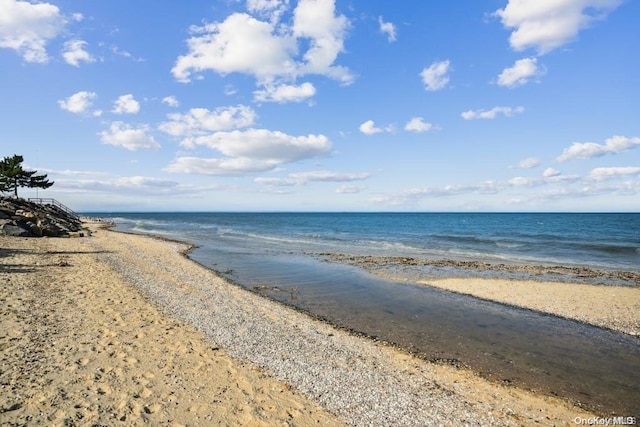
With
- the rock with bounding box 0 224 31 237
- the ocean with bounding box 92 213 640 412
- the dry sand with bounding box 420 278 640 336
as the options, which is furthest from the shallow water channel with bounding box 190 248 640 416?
the rock with bounding box 0 224 31 237

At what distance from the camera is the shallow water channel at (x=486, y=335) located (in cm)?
948

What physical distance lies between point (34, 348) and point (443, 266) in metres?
26.4

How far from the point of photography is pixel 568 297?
60.4 feet

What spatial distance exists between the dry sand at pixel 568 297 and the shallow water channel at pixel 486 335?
1.06 metres

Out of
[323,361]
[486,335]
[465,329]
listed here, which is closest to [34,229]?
[323,361]

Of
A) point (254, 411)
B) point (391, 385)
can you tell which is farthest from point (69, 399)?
point (391, 385)

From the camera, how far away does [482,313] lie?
1580 centimetres

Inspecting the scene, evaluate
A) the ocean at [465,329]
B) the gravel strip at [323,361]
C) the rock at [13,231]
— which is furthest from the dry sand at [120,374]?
the rock at [13,231]

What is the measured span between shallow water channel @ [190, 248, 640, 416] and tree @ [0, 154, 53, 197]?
5850 centimetres

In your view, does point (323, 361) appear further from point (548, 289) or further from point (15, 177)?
point (15, 177)

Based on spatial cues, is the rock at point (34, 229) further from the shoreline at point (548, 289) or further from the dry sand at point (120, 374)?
the shoreline at point (548, 289)

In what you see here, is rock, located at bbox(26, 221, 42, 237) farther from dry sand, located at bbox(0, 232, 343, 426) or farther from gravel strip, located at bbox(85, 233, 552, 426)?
dry sand, located at bbox(0, 232, 343, 426)

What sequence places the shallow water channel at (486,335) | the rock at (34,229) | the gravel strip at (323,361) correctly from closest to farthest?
the gravel strip at (323,361) → the shallow water channel at (486,335) → the rock at (34,229)

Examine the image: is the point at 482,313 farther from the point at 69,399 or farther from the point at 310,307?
the point at 69,399
